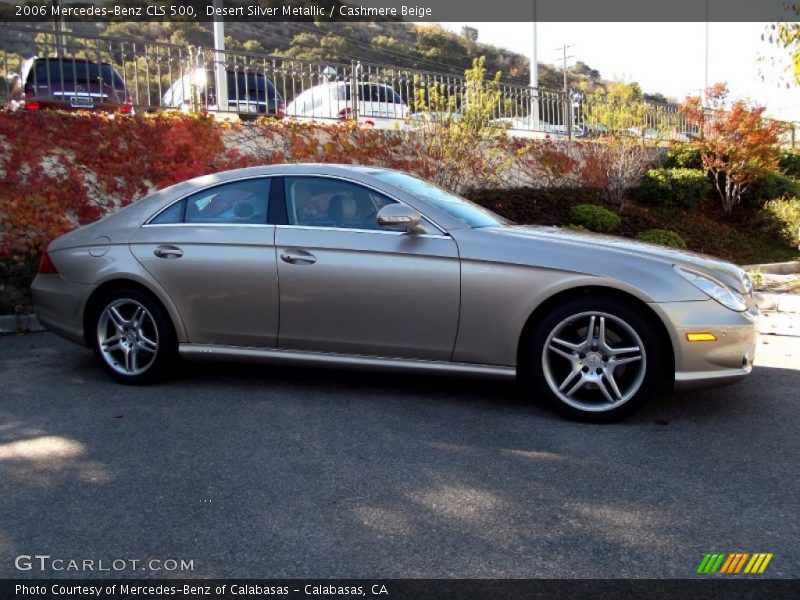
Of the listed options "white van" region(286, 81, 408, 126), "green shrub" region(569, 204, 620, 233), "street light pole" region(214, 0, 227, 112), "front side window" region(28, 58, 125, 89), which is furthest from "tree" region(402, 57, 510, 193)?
"front side window" region(28, 58, 125, 89)

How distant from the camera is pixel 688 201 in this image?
52.0 feet

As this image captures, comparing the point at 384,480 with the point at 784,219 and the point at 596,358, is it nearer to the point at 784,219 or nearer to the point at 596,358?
the point at 596,358

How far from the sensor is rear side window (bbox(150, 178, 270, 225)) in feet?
17.9

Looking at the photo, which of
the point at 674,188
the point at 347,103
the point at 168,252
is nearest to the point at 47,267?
the point at 168,252

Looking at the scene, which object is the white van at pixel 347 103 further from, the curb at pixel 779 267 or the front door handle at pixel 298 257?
the front door handle at pixel 298 257

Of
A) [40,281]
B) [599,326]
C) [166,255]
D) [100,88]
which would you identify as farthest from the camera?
[100,88]

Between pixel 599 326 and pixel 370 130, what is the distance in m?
8.72

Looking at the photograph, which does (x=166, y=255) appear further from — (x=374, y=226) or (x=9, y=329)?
(x=9, y=329)

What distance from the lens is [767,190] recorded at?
16.2 meters

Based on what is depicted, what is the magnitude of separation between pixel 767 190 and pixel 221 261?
45.9ft

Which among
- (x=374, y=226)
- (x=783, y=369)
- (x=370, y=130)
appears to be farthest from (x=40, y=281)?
(x=370, y=130)

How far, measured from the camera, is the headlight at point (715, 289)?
4.62 metres

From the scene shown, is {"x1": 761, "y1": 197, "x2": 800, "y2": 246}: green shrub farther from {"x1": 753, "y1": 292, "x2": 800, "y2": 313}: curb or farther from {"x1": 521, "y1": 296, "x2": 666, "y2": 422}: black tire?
{"x1": 521, "y1": 296, "x2": 666, "y2": 422}: black tire
